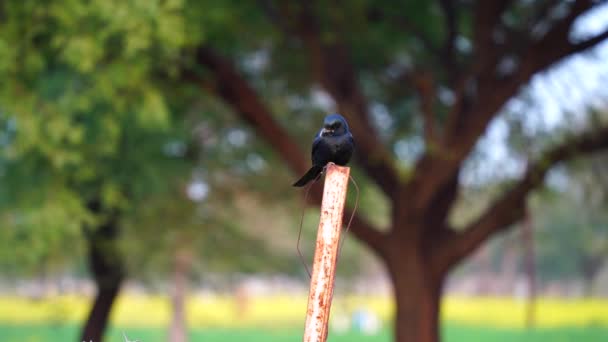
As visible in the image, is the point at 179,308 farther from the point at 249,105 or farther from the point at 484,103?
the point at 484,103

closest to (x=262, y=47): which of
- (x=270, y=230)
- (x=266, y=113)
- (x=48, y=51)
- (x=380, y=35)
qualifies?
(x=380, y=35)

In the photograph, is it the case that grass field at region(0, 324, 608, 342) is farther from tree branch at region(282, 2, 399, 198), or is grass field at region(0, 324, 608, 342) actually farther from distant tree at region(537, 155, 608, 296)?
tree branch at region(282, 2, 399, 198)


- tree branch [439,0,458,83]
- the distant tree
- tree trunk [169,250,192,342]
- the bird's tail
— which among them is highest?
the distant tree

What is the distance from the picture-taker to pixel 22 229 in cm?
907

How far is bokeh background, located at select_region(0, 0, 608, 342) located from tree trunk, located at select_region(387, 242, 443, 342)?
0.02 metres

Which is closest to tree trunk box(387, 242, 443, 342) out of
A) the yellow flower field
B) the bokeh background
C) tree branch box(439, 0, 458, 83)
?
the bokeh background

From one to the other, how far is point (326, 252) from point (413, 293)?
6.98m

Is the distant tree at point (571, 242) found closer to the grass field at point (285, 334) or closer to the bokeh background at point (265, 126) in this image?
the grass field at point (285, 334)

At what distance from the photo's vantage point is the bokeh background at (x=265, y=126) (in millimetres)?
8312

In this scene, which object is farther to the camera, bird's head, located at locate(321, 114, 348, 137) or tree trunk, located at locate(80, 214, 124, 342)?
tree trunk, located at locate(80, 214, 124, 342)

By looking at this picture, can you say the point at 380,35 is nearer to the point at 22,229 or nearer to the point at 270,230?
the point at 22,229

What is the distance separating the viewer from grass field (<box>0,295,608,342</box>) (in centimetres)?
2197

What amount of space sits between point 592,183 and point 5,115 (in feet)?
24.9

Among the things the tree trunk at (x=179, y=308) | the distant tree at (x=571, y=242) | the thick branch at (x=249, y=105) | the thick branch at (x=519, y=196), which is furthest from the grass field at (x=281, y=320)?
the thick branch at (x=519, y=196)
